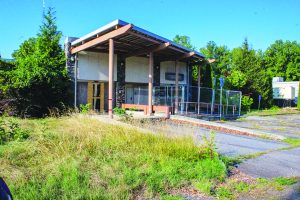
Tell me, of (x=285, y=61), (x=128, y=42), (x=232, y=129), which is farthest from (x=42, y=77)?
(x=285, y=61)

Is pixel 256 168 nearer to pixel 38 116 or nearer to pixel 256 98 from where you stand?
pixel 38 116

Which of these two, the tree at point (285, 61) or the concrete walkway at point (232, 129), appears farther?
the tree at point (285, 61)

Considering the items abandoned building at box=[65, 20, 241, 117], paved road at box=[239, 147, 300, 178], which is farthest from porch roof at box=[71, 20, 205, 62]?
paved road at box=[239, 147, 300, 178]

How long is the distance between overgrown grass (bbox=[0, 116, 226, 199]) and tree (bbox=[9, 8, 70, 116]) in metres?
7.81

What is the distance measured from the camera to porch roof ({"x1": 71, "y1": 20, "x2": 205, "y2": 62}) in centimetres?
1357

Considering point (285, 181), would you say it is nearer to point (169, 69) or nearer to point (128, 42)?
point (128, 42)

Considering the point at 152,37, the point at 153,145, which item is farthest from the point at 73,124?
the point at 152,37

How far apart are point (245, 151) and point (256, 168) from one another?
1797 mm

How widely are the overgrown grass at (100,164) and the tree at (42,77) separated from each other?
7.81m

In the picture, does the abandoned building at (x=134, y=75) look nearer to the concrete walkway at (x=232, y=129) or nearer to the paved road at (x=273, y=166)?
the concrete walkway at (x=232, y=129)

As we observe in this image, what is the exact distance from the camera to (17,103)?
45.2 ft

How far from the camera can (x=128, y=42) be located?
16266mm

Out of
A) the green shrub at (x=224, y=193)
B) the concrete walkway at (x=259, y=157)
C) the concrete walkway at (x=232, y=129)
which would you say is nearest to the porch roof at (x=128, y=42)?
the concrete walkway at (x=232, y=129)

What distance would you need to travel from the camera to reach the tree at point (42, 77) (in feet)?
46.0
